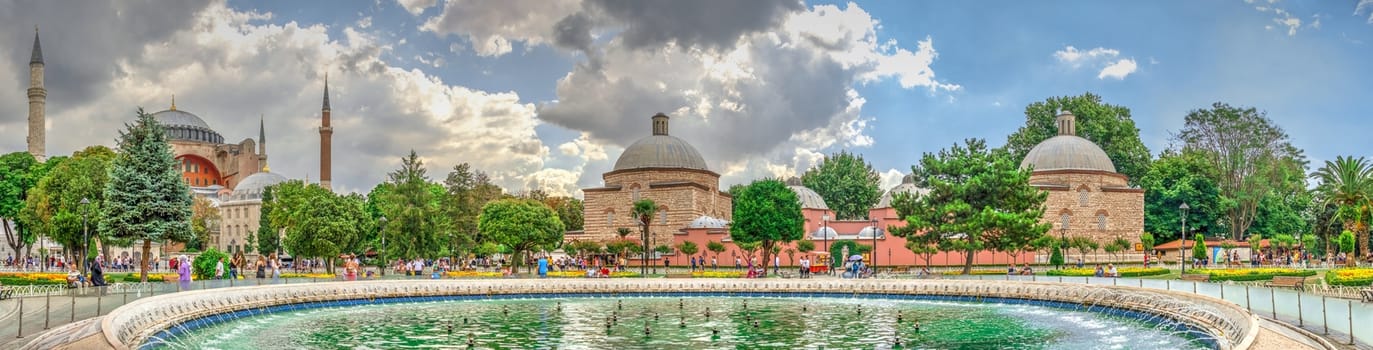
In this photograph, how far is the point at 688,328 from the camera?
17.0 meters

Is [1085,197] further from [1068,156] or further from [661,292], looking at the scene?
[661,292]

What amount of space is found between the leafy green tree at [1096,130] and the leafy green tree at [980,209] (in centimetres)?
2426

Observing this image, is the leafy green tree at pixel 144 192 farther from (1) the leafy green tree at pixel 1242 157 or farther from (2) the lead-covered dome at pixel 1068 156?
(1) the leafy green tree at pixel 1242 157

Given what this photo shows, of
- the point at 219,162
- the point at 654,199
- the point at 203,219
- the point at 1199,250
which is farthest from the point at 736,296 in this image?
the point at 219,162

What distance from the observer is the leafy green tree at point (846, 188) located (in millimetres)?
59406

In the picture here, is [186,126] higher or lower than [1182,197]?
higher

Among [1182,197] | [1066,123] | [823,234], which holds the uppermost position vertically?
[1066,123]

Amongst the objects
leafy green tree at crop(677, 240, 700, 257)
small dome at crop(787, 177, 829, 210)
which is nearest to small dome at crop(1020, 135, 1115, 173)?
small dome at crop(787, 177, 829, 210)

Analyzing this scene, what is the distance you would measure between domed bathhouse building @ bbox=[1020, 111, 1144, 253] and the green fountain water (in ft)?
86.8

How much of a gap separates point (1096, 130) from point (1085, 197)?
8.69 m

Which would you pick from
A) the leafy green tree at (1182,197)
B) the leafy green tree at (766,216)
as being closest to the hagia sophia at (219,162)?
the leafy green tree at (766,216)

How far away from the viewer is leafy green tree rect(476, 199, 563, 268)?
3409 cm

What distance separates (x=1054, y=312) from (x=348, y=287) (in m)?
15.2

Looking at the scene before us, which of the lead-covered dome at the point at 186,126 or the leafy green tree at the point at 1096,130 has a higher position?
the lead-covered dome at the point at 186,126
